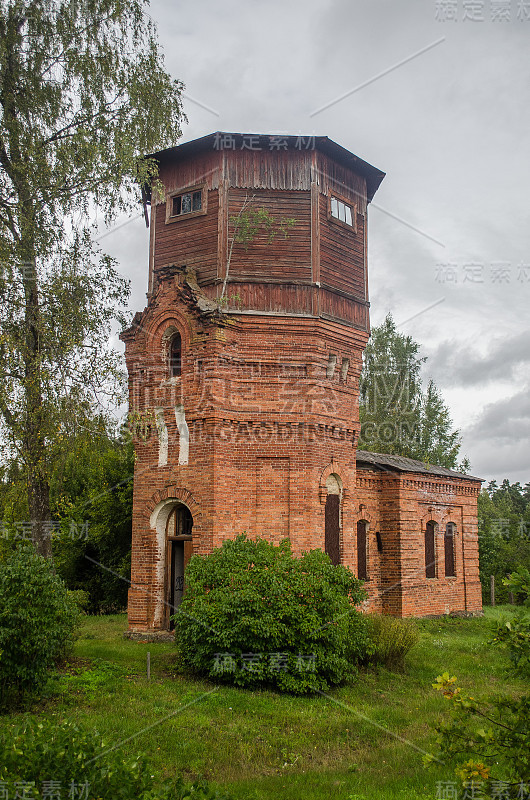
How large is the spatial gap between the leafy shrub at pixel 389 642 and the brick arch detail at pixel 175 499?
4.67 m

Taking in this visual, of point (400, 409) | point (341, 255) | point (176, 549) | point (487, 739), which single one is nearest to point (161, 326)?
point (341, 255)

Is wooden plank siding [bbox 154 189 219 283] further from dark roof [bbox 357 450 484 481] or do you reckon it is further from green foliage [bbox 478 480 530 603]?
green foliage [bbox 478 480 530 603]

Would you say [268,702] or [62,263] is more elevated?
[62,263]

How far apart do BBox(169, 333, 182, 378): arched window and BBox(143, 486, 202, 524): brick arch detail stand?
2.91 m

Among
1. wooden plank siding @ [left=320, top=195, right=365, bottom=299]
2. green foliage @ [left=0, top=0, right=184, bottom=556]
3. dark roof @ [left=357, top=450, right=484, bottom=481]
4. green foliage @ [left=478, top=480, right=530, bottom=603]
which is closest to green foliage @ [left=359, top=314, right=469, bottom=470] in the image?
green foliage @ [left=478, top=480, right=530, bottom=603]

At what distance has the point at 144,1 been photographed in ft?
47.1

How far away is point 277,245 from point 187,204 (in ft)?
9.85

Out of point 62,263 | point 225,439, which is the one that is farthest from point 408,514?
point 62,263

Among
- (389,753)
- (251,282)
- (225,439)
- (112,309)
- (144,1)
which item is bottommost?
(389,753)

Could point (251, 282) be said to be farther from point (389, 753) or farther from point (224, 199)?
point (389, 753)

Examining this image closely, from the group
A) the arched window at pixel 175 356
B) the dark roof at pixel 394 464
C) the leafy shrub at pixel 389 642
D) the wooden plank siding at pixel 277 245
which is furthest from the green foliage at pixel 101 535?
the leafy shrub at pixel 389 642

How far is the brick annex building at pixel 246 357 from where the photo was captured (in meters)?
15.9

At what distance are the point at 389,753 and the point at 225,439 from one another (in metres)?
8.30

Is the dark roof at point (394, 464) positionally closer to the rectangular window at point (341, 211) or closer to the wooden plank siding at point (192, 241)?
the rectangular window at point (341, 211)
